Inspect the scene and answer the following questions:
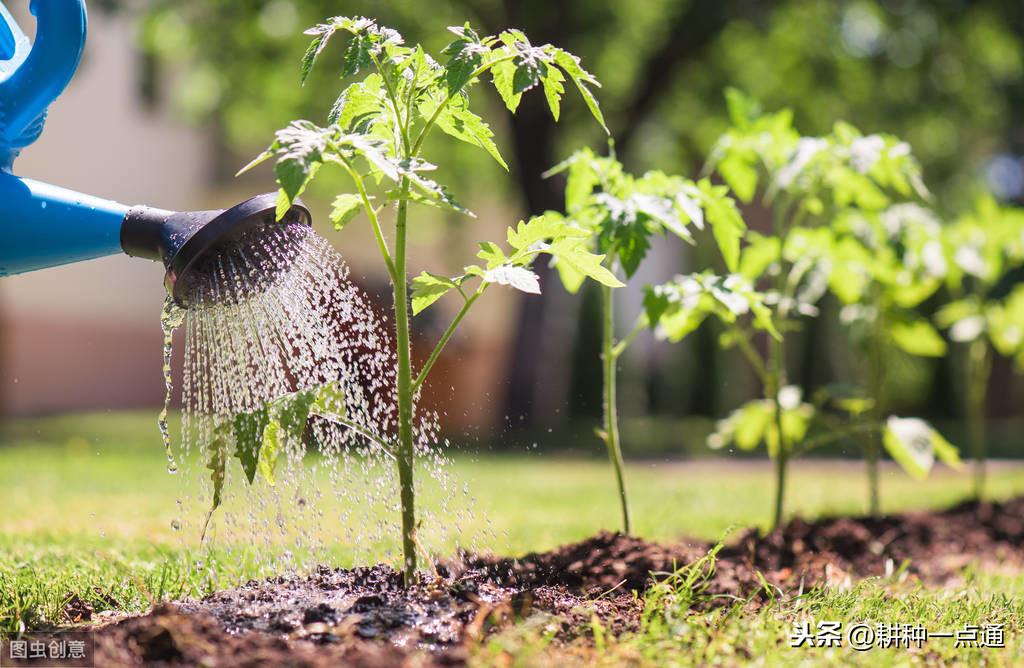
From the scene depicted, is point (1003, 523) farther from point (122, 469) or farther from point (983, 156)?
point (983, 156)

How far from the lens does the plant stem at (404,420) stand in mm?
2295

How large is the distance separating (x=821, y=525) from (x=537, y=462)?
16.4 ft

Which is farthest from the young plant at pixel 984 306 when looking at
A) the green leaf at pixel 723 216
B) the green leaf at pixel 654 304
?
the green leaf at pixel 654 304

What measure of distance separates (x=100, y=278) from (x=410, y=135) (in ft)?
39.4

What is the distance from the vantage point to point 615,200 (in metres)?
2.74

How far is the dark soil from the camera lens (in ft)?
6.11

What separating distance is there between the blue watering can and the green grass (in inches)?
29.9

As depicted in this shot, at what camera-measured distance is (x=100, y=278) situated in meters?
13.4

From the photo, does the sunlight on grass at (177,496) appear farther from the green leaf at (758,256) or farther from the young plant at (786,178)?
the green leaf at (758,256)

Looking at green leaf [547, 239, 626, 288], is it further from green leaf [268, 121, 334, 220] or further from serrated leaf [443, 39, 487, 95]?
green leaf [268, 121, 334, 220]

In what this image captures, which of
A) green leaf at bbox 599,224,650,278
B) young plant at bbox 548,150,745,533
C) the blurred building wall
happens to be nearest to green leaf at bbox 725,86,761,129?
young plant at bbox 548,150,745,533

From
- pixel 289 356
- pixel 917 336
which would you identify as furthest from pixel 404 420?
pixel 917 336

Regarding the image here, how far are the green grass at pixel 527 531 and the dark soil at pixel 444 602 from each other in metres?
0.12

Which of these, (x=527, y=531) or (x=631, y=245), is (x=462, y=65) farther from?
(x=527, y=531)
